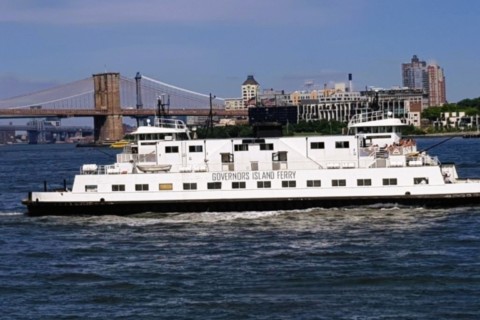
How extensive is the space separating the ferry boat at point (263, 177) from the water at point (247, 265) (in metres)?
0.68

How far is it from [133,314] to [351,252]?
957 centimetres

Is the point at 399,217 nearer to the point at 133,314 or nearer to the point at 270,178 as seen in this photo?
the point at 270,178

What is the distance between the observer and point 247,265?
28.7 metres

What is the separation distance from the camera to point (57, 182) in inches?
2635

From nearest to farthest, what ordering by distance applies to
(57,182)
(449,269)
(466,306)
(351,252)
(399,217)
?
(466,306) < (449,269) < (351,252) < (399,217) < (57,182)

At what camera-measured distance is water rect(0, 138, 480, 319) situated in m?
23.5

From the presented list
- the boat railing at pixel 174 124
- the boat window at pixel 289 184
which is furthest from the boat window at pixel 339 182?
the boat railing at pixel 174 124

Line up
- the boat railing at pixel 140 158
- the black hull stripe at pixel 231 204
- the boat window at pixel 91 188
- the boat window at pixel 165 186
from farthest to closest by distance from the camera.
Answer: the boat railing at pixel 140 158 < the boat window at pixel 91 188 < the boat window at pixel 165 186 < the black hull stripe at pixel 231 204

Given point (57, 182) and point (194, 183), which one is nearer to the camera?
A: point (194, 183)

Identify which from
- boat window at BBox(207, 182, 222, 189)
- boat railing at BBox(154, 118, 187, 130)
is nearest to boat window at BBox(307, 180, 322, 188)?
boat window at BBox(207, 182, 222, 189)

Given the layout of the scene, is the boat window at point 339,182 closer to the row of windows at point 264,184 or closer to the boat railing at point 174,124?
the row of windows at point 264,184

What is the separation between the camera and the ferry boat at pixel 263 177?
133 ft

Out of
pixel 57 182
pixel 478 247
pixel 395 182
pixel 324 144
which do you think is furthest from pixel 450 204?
pixel 57 182

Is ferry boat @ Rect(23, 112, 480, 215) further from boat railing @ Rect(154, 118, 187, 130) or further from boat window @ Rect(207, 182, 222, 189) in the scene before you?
boat railing @ Rect(154, 118, 187, 130)
